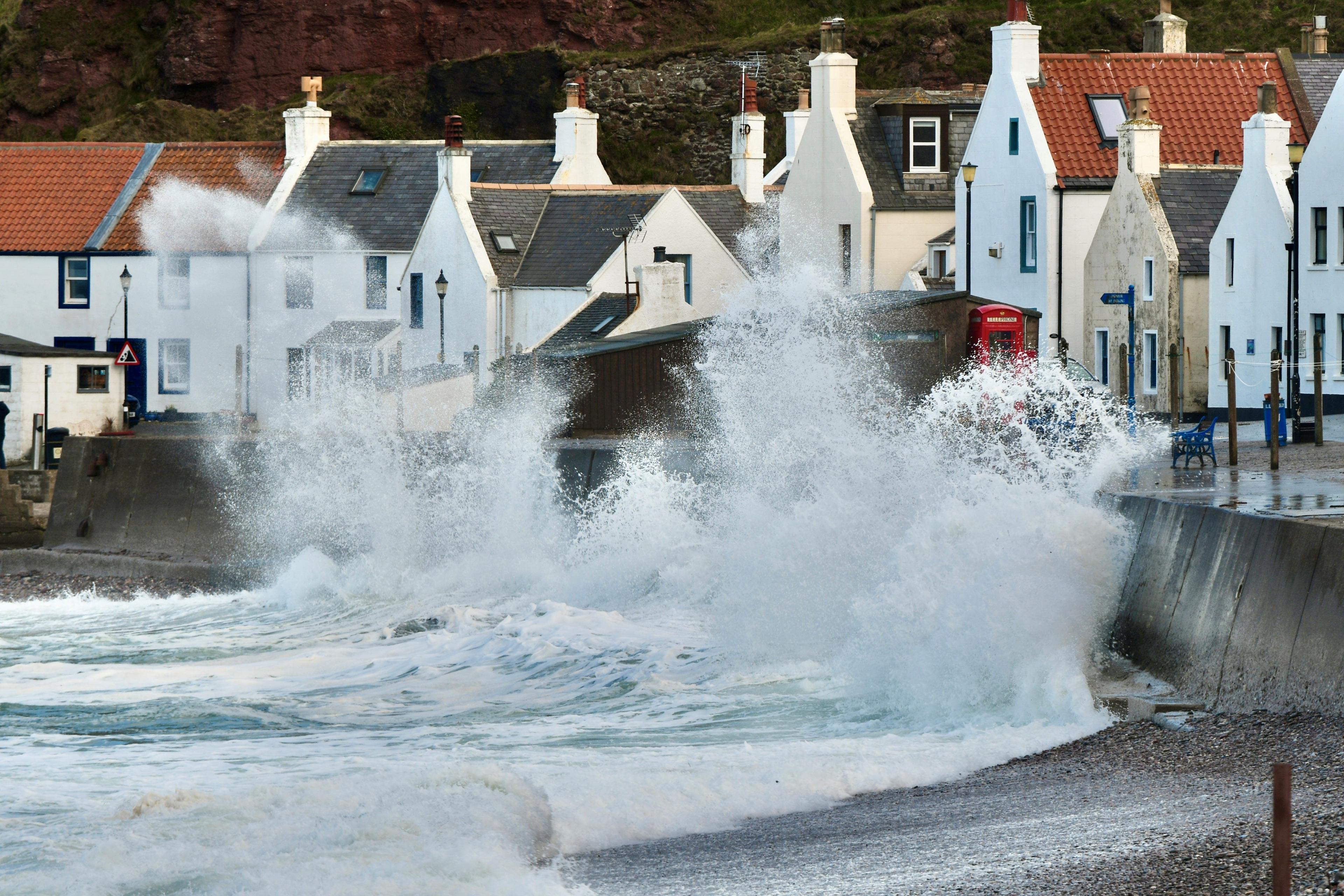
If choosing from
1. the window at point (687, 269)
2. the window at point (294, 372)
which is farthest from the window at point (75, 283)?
the window at point (687, 269)

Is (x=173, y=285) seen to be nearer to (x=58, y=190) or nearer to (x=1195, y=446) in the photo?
(x=58, y=190)

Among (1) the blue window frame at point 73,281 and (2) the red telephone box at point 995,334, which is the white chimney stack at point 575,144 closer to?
(1) the blue window frame at point 73,281

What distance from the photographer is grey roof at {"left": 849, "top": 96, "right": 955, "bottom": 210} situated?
1678 inches

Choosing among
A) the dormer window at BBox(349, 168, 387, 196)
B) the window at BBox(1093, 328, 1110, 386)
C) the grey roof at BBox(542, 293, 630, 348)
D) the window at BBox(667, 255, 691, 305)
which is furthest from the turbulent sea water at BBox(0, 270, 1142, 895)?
the dormer window at BBox(349, 168, 387, 196)

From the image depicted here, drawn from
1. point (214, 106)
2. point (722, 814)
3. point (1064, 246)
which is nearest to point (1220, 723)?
point (722, 814)

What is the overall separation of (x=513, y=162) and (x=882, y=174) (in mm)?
11476

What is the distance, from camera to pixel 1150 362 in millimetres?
36688

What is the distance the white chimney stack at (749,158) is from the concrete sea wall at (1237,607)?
3111cm

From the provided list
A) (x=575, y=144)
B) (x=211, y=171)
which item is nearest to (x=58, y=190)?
(x=211, y=171)

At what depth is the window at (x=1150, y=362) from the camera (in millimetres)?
36500

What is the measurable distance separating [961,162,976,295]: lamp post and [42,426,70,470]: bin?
60.8 feet

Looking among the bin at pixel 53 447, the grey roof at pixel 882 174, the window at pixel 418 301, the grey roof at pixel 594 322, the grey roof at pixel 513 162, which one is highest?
the grey roof at pixel 513 162

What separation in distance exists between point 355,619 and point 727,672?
28.3 ft

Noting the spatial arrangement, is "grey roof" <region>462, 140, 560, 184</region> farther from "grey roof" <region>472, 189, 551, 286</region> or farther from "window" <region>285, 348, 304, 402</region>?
"window" <region>285, 348, 304, 402</region>
